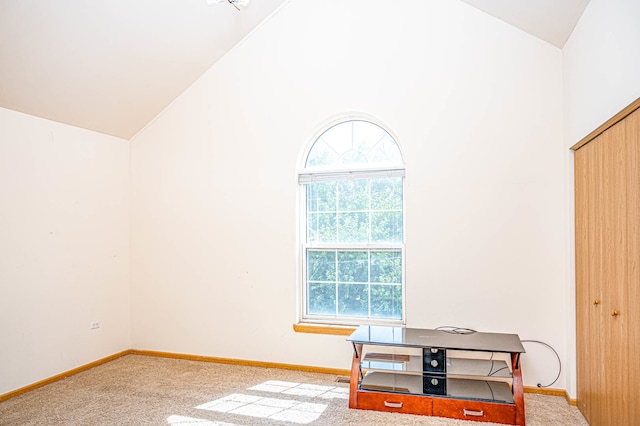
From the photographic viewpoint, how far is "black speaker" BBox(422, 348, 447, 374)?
322 centimetres

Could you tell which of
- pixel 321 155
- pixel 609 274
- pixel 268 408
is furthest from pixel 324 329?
pixel 609 274

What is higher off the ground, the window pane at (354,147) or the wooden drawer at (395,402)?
the window pane at (354,147)

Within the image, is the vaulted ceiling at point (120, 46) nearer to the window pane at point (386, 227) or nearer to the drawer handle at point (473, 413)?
the window pane at point (386, 227)

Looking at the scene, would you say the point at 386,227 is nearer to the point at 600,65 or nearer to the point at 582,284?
the point at 582,284

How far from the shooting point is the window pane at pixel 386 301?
397 centimetres

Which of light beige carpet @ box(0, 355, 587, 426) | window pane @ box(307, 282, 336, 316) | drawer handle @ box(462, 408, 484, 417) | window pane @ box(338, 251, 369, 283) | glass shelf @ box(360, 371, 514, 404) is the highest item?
window pane @ box(338, 251, 369, 283)

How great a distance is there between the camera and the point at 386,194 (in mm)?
4023

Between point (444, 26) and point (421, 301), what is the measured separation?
2313 millimetres

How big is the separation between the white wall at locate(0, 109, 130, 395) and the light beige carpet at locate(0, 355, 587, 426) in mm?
313

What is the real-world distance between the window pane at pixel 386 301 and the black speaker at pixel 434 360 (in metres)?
0.72

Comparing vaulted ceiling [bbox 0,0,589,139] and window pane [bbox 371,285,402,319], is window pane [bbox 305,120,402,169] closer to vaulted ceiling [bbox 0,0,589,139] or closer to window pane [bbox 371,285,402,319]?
window pane [bbox 371,285,402,319]

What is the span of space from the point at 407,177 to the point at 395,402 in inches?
70.2

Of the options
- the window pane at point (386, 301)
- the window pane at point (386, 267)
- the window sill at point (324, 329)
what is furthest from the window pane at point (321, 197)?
the window sill at point (324, 329)

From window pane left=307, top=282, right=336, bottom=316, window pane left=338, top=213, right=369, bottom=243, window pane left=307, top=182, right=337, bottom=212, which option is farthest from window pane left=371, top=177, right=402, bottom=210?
window pane left=307, top=282, right=336, bottom=316
